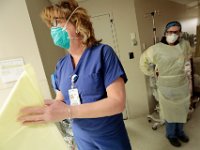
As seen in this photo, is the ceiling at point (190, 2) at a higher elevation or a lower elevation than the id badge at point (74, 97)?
higher

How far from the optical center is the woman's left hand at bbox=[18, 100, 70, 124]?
0.57m

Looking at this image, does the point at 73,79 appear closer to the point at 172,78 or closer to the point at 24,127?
the point at 24,127

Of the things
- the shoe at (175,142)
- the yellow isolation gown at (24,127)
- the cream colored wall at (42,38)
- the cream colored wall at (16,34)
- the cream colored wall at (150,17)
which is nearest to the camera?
the yellow isolation gown at (24,127)

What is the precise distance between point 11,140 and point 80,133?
455mm

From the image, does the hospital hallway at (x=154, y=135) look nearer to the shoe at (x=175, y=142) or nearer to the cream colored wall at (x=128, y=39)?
the shoe at (x=175, y=142)

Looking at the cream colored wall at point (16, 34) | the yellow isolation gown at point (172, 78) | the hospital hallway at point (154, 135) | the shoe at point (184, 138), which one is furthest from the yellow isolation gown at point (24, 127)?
the shoe at point (184, 138)

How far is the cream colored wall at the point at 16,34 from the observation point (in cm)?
175

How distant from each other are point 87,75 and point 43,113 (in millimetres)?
303

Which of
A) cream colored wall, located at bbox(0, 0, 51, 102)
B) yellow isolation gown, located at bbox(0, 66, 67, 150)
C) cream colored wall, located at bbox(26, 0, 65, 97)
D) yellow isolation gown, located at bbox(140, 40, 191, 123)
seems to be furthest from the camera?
yellow isolation gown, located at bbox(140, 40, 191, 123)

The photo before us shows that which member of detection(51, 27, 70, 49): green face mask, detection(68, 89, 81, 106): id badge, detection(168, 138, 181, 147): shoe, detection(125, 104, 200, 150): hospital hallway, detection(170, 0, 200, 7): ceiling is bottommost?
detection(125, 104, 200, 150): hospital hallway

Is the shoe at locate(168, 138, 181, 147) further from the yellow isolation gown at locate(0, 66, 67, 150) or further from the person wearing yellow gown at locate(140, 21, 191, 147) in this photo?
the yellow isolation gown at locate(0, 66, 67, 150)

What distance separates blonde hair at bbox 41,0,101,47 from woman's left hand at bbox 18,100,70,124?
15.2 inches

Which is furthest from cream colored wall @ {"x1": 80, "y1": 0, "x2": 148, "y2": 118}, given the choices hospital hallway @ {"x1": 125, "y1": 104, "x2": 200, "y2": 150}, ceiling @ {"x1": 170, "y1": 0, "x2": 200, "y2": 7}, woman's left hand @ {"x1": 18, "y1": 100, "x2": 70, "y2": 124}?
ceiling @ {"x1": 170, "y1": 0, "x2": 200, "y2": 7}

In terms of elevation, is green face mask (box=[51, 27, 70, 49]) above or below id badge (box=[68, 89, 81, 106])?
above
